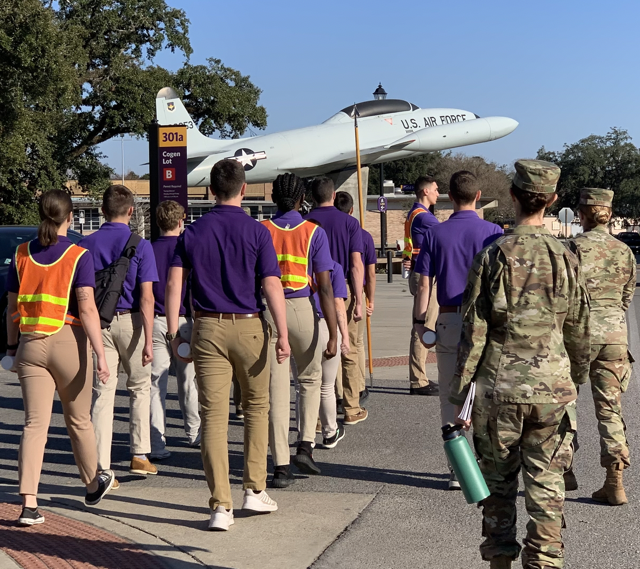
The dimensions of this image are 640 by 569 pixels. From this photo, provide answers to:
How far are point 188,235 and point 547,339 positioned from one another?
222 centimetres

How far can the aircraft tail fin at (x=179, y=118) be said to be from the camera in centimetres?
3198

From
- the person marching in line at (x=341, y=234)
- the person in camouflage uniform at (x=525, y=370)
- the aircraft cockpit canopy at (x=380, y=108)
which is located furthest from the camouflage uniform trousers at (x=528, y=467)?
the aircraft cockpit canopy at (x=380, y=108)

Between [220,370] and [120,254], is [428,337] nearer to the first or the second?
[220,370]

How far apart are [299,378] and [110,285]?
1.50 m

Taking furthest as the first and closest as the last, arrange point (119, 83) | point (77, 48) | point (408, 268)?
point (119, 83), point (77, 48), point (408, 268)

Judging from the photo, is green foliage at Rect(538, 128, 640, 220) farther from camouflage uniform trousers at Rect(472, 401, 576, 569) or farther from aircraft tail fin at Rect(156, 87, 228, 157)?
camouflage uniform trousers at Rect(472, 401, 576, 569)

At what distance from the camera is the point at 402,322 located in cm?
1677

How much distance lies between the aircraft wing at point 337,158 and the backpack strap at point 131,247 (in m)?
29.9

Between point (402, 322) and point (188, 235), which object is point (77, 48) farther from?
point (188, 235)

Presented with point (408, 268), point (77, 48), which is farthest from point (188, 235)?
point (77, 48)

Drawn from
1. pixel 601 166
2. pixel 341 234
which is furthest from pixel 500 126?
pixel 601 166

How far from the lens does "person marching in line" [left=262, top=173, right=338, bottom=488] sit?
594cm

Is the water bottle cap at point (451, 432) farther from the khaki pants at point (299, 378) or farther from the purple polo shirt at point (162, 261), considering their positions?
the purple polo shirt at point (162, 261)

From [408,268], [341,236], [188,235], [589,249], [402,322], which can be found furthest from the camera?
[402,322]
